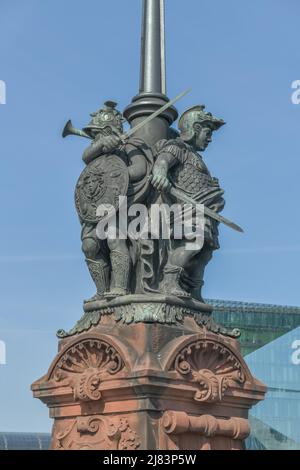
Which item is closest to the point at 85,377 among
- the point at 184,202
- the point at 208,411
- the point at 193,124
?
the point at 208,411

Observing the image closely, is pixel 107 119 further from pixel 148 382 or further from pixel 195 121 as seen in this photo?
pixel 148 382

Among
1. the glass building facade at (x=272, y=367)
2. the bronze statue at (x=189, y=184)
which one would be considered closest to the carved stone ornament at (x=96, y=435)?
the bronze statue at (x=189, y=184)

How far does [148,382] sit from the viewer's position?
34.5 feet

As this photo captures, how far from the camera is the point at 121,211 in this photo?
38.7 feet

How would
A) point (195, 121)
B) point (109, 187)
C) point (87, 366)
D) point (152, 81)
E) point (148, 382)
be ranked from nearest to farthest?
point (148, 382) < point (87, 366) < point (109, 187) < point (195, 121) < point (152, 81)

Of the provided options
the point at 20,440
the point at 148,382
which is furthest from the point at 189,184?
the point at 20,440

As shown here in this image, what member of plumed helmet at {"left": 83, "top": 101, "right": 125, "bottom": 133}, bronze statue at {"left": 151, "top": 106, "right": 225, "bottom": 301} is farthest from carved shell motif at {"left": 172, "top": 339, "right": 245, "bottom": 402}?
plumed helmet at {"left": 83, "top": 101, "right": 125, "bottom": 133}

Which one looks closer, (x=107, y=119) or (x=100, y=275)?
(x=100, y=275)

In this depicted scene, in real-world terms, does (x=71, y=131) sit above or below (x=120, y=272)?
above

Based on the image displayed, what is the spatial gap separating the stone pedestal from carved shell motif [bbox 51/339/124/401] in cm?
1

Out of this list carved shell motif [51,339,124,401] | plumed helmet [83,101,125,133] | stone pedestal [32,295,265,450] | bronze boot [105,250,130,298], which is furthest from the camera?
plumed helmet [83,101,125,133]

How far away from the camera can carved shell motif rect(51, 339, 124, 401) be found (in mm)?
10977

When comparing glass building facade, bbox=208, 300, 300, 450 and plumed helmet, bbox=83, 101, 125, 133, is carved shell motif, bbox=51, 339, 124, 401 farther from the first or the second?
glass building facade, bbox=208, 300, 300, 450

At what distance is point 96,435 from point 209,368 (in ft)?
5.18
